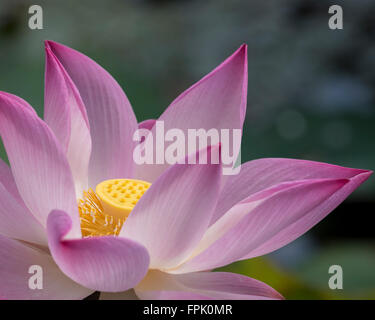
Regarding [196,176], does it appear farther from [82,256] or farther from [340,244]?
[340,244]

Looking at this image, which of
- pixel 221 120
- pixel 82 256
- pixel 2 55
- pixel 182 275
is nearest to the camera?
pixel 82 256

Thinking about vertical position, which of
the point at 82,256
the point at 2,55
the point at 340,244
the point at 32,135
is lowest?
the point at 340,244

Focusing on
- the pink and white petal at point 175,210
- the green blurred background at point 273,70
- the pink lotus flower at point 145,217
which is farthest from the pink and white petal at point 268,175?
the green blurred background at point 273,70

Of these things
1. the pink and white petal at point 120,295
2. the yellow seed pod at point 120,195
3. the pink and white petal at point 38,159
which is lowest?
the pink and white petal at point 120,295

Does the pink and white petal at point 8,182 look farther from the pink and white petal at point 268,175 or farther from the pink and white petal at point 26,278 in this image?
the pink and white petal at point 268,175

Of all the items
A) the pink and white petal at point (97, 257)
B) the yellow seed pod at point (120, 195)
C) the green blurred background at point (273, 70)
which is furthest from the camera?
the green blurred background at point (273, 70)
